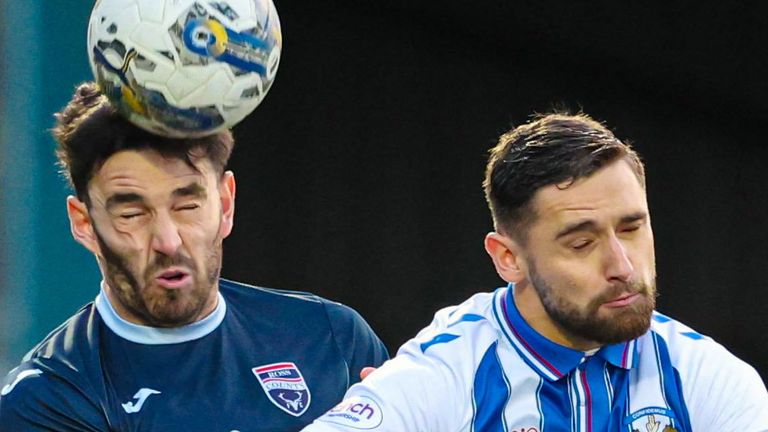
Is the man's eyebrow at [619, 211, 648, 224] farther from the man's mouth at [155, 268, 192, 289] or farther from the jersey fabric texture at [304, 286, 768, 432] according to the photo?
the man's mouth at [155, 268, 192, 289]

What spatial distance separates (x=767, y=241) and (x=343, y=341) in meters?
3.34

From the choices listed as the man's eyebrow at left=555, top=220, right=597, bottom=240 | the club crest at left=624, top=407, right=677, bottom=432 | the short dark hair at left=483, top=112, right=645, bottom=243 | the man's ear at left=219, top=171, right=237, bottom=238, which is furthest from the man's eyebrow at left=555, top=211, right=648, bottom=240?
the man's ear at left=219, top=171, right=237, bottom=238

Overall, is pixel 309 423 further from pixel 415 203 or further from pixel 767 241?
pixel 767 241

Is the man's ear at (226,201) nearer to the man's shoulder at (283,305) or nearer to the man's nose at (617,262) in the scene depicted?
the man's shoulder at (283,305)

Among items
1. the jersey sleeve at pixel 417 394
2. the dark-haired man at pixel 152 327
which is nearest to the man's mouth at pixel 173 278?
the dark-haired man at pixel 152 327

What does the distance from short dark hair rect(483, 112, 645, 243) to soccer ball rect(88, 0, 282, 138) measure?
607mm

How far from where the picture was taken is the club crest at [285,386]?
3867mm

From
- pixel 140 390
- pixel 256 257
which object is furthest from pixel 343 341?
pixel 256 257

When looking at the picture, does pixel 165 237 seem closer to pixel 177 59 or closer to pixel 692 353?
pixel 177 59

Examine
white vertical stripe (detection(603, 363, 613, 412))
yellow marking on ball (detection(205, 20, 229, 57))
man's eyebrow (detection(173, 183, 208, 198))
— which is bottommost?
white vertical stripe (detection(603, 363, 613, 412))

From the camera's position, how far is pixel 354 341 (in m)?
4.07

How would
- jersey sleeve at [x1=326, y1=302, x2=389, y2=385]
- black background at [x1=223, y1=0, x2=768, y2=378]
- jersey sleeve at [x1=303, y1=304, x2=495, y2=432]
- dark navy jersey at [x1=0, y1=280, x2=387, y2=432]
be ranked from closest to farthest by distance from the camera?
jersey sleeve at [x1=303, y1=304, x2=495, y2=432] < dark navy jersey at [x1=0, y1=280, x2=387, y2=432] < jersey sleeve at [x1=326, y1=302, x2=389, y2=385] < black background at [x1=223, y1=0, x2=768, y2=378]

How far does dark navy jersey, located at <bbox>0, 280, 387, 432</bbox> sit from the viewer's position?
3.72m

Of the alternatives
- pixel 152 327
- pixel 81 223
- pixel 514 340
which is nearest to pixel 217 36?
pixel 81 223
